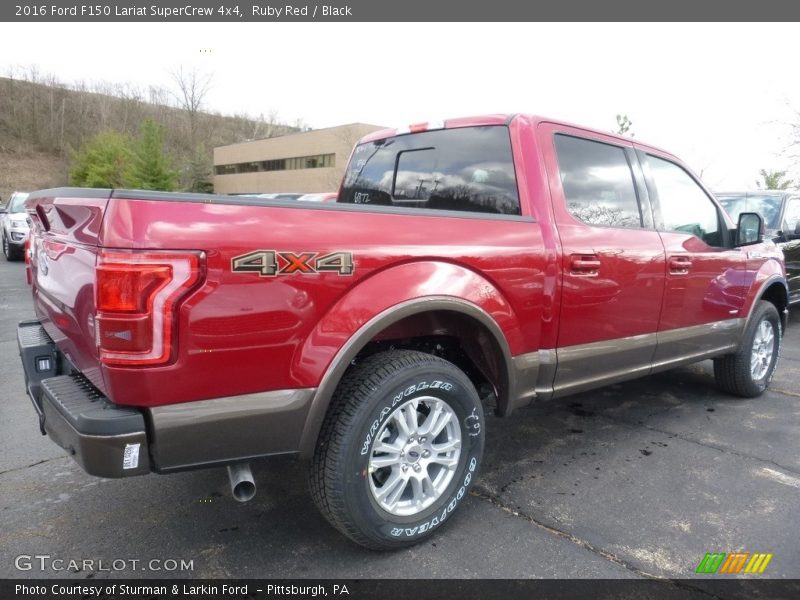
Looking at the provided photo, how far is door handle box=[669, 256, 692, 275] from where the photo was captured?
137 inches

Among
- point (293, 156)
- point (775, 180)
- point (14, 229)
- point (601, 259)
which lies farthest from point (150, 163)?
point (601, 259)

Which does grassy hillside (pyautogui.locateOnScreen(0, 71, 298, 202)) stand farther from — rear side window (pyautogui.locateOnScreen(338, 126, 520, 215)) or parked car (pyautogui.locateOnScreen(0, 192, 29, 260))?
rear side window (pyautogui.locateOnScreen(338, 126, 520, 215))

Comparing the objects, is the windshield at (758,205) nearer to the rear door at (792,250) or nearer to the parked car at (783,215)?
the parked car at (783,215)

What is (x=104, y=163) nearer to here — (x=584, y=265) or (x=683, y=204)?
(x=683, y=204)

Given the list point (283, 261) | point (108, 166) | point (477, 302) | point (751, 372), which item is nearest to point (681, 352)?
point (751, 372)

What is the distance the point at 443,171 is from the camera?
3.21 metres

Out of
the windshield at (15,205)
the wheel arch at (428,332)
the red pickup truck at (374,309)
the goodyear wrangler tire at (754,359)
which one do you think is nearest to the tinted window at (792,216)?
the goodyear wrangler tire at (754,359)

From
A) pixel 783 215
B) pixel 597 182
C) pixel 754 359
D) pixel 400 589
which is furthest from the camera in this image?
pixel 783 215

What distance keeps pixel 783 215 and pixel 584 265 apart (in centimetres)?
587

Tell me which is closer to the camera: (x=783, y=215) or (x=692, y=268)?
(x=692, y=268)

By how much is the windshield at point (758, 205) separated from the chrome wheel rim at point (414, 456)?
247 inches

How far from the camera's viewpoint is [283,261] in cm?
190

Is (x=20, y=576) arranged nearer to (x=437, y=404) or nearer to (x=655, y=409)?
(x=437, y=404)

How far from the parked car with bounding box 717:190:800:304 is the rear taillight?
710 cm
